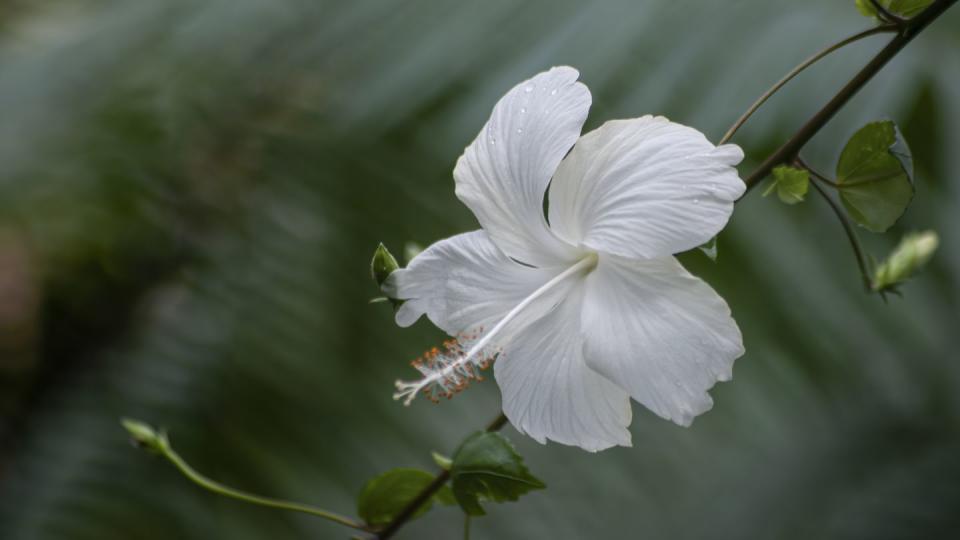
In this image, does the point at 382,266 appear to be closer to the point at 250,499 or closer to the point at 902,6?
the point at 250,499

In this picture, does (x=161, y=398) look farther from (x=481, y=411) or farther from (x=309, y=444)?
(x=481, y=411)

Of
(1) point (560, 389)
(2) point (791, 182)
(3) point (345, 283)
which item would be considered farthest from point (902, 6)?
(3) point (345, 283)

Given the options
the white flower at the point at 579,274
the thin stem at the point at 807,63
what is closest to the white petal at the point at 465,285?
the white flower at the point at 579,274

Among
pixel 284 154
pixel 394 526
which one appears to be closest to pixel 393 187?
pixel 284 154

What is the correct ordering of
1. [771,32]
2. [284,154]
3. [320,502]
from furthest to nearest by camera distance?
[284,154], [320,502], [771,32]

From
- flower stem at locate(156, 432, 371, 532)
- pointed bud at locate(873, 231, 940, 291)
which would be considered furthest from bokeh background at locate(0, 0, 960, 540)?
flower stem at locate(156, 432, 371, 532)

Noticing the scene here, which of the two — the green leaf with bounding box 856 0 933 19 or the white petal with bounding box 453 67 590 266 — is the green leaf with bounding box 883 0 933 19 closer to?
the green leaf with bounding box 856 0 933 19
